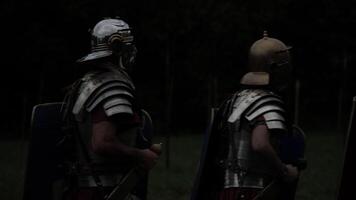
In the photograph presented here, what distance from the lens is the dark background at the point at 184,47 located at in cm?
2562

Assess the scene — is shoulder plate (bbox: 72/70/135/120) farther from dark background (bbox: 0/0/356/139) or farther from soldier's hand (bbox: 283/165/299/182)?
dark background (bbox: 0/0/356/139)

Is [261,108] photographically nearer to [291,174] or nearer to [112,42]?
[291,174]

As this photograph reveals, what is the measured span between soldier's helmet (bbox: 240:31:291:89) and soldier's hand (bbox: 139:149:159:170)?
0.65 m

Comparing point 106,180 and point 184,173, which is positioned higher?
point 106,180

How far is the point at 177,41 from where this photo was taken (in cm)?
2908

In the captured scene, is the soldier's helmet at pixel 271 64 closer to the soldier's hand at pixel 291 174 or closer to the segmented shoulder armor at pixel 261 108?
the segmented shoulder armor at pixel 261 108

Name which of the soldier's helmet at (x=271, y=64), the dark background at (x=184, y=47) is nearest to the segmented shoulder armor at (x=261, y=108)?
the soldier's helmet at (x=271, y=64)

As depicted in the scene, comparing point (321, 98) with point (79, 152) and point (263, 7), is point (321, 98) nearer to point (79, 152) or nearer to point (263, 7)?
point (263, 7)

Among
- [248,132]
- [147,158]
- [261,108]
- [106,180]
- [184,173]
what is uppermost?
[261,108]

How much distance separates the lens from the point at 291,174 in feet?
17.7

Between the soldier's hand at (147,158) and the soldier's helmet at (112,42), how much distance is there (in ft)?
1.75

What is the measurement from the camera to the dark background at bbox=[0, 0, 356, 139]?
1009 inches

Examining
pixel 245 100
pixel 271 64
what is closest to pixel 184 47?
pixel 271 64

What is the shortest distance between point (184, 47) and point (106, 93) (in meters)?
24.2
